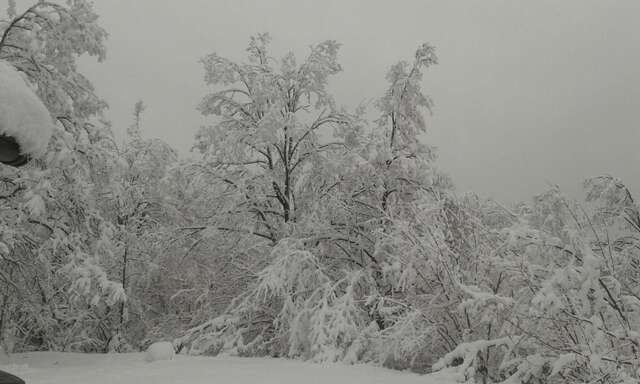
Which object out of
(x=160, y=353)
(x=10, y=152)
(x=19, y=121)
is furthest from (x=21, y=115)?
(x=160, y=353)

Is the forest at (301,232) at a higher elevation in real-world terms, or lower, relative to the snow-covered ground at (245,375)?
higher

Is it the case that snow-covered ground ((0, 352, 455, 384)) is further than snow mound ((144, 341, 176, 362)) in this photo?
No

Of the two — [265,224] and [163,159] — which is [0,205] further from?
[163,159]

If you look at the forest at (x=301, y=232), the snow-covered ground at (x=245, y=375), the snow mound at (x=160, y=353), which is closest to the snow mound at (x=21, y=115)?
the snow-covered ground at (x=245, y=375)

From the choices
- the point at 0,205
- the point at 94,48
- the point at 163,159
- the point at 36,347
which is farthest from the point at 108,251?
the point at 36,347

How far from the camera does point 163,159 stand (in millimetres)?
18922

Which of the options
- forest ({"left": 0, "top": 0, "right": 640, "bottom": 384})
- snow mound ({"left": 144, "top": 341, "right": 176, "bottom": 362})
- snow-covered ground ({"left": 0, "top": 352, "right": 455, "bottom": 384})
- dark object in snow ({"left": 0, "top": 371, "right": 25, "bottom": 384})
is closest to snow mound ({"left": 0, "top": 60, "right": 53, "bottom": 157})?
dark object in snow ({"left": 0, "top": 371, "right": 25, "bottom": 384})

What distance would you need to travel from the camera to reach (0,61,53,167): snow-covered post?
61.8 inches

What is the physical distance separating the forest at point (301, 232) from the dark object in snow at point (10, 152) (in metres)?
4.05

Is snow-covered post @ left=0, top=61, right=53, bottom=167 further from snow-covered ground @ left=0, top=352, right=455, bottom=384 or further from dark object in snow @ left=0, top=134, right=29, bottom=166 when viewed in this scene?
snow-covered ground @ left=0, top=352, right=455, bottom=384

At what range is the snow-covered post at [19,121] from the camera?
5.15 ft

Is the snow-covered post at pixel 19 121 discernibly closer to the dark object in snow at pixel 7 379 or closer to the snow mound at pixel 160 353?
the dark object in snow at pixel 7 379

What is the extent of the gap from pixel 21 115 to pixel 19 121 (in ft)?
0.07

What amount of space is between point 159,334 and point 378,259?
736 cm
